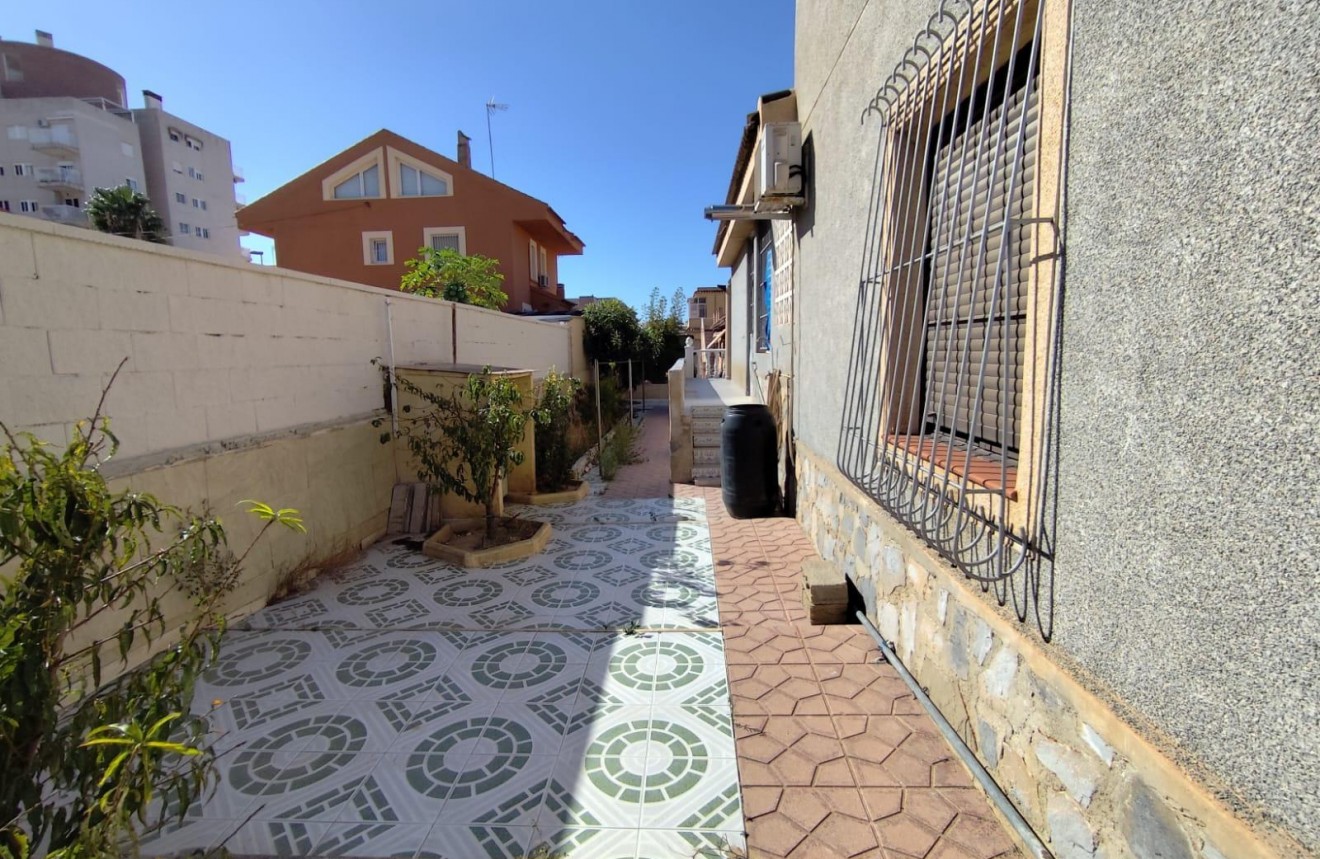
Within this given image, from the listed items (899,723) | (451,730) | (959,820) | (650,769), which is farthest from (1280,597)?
(451,730)

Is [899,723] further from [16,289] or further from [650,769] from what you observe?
[16,289]

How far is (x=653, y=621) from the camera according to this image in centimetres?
443

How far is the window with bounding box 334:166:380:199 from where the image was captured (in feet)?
68.5

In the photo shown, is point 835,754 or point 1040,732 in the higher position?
point 1040,732

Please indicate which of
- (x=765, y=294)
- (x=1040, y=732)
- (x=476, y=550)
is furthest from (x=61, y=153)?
(x=1040, y=732)

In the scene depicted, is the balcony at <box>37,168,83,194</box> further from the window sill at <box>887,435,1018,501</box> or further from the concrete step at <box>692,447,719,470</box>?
the window sill at <box>887,435,1018,501</box>

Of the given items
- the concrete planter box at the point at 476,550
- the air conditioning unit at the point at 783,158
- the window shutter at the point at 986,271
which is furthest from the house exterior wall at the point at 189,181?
the window shutter at the point at 986,271

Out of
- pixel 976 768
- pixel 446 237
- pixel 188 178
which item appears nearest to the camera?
pixel 976 768

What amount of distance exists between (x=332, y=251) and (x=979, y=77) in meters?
22.3

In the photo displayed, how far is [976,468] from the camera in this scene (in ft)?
9.72

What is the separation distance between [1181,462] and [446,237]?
21852 mm

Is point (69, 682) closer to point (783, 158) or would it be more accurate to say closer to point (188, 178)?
point (783, 158)

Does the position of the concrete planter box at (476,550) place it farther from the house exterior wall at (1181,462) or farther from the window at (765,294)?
the window at (765,294)

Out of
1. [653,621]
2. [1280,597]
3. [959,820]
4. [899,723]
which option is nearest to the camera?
[1280,597]
